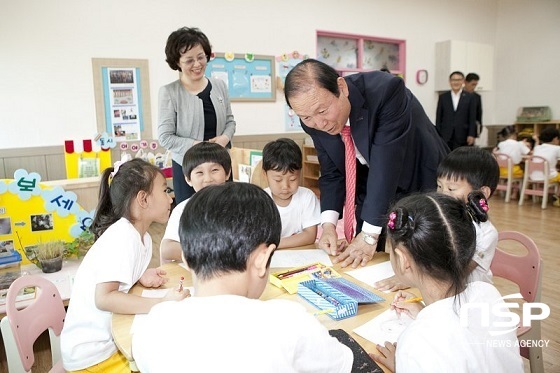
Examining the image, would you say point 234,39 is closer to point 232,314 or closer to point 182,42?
point 182,42

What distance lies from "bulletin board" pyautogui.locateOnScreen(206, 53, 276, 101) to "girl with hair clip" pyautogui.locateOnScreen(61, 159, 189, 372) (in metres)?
3.56

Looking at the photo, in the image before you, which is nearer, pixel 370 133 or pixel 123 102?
pixel 370 133

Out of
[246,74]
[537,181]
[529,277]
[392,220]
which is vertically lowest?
[537,181]

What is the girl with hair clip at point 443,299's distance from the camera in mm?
842

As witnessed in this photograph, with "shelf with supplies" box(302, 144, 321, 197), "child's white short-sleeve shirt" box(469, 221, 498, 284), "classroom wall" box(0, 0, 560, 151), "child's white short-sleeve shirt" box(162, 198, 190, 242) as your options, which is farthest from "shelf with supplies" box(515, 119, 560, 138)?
"child's white short-sleeve shirt" box(162, 198, 190, 242)

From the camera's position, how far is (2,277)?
2170 mm

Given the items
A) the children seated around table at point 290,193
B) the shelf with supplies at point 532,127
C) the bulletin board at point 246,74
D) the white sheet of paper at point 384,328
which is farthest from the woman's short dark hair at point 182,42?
the shelf with supplies at point 532,127

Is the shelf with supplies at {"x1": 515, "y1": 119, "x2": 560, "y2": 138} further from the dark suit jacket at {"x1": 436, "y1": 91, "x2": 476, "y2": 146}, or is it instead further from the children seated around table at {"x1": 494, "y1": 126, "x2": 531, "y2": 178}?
the dark suit jacket at {"x1": 436, "y1": 91, "x2": 476, "y2": 146}

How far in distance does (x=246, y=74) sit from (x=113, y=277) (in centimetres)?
→ 413

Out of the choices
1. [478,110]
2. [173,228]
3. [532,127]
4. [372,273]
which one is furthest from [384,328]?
[532,127]

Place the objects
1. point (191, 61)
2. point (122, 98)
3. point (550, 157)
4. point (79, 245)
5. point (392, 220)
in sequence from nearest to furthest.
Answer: point (392, 220) < point (191, 61) < point (79, 245) < point (122, 98) < point (550, 157)

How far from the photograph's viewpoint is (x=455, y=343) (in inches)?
33.3

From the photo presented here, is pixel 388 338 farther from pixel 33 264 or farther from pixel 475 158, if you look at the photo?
pixel 33 264

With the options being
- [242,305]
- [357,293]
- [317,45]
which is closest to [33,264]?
[357,293]
